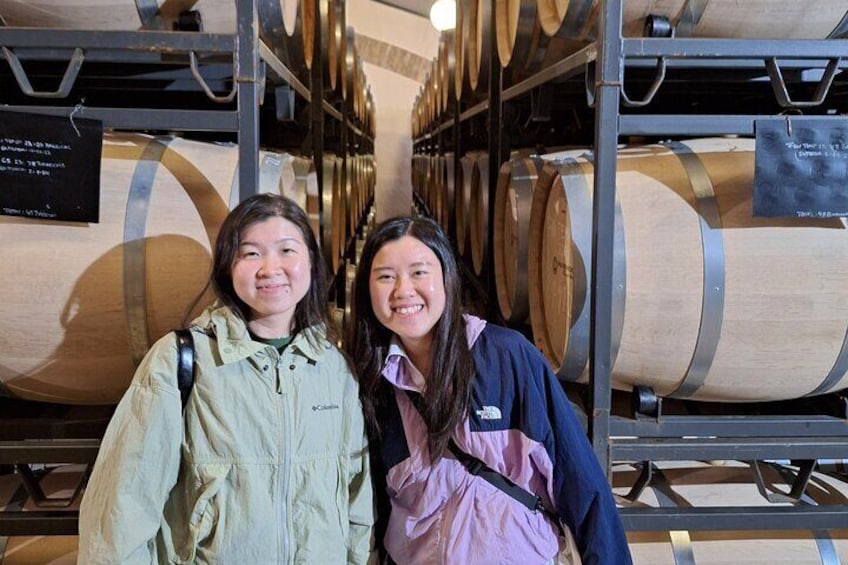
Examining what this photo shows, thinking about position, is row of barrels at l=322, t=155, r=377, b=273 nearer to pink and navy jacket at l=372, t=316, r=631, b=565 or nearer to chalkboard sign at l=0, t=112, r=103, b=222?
chalkboard sign at l=0, t=112, r=103, b=222

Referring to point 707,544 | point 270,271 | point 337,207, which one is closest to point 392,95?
point 337,207

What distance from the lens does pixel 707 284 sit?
162 centimetres

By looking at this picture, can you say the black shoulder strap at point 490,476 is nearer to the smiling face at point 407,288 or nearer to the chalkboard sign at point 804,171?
the smiling face at point 407,288

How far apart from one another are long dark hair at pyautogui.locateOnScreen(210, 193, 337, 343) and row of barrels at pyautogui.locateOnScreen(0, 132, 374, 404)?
0.84 feet

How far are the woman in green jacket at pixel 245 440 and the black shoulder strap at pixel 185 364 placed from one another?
12 millimetres

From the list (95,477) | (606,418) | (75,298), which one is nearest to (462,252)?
(606,418)

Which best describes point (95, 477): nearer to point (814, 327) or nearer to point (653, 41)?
point (653, 41)

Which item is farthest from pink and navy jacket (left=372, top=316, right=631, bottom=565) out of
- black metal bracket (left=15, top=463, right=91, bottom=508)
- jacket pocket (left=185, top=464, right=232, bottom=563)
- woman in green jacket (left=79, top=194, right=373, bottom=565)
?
black metal bracket (left=15, top=463, right=91, bottom=508)

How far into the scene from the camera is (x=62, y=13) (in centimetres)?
169

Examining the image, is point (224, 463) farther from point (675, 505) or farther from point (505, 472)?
point (675, 505)

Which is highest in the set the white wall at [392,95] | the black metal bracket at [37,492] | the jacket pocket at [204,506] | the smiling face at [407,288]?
the white wall at [392,95]

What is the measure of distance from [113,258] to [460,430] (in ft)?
3.14

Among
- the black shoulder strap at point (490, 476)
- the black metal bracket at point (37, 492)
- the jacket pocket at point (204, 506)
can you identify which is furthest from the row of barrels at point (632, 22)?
the black metal bracket at point (37, 492)

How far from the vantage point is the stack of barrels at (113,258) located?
5.19ft
